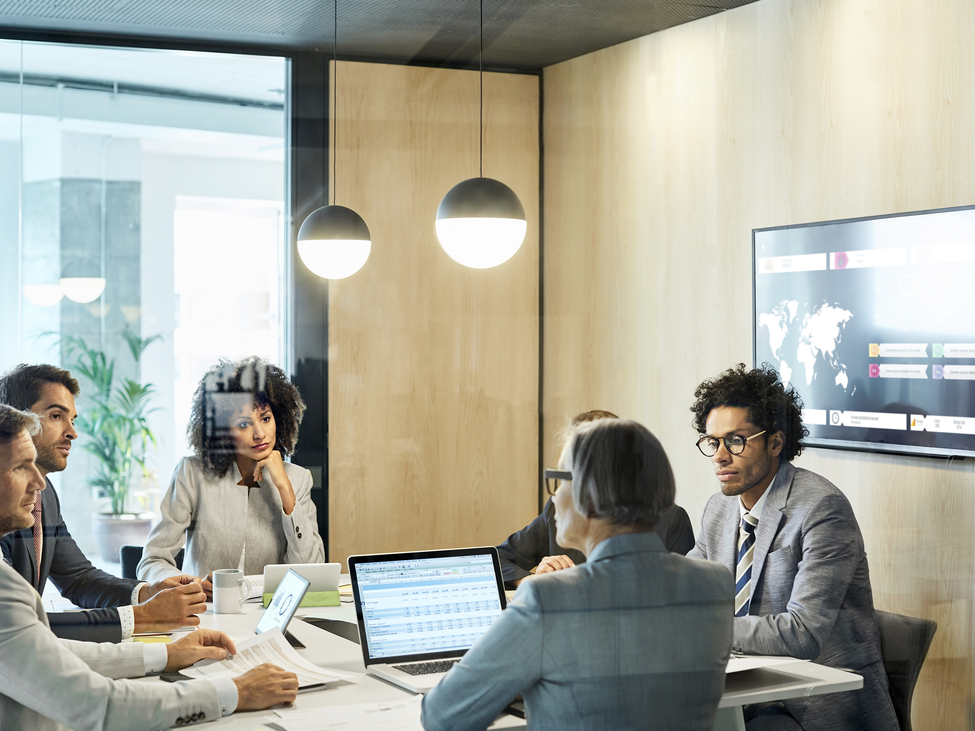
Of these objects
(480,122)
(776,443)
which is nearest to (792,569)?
(776,443)

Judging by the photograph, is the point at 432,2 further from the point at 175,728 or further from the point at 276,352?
the point at 175,728

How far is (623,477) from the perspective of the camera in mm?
1652

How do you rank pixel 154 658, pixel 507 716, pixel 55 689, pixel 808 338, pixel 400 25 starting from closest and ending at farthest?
pixel 55 689
pixel 507 716
pixel 154 658
pixel 808 338
pixel 400 25

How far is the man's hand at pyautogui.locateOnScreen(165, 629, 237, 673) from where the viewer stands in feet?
6.91

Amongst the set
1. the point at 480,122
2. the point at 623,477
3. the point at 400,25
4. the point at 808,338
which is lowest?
the point at 623,477

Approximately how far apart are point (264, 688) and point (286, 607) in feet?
1.58

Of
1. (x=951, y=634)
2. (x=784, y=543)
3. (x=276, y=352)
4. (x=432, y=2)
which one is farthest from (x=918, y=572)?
(x=432, y=2)

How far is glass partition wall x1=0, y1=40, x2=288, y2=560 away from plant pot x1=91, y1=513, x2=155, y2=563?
0.04 metres

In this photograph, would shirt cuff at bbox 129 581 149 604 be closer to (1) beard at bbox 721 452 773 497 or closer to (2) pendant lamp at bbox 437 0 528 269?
(2) pendant lamp at bbox 437 0 528 269

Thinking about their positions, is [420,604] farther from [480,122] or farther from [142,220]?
[480,122]

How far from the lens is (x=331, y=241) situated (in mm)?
3484

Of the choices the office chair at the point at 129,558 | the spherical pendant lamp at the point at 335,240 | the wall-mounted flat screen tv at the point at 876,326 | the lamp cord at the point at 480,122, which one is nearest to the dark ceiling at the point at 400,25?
the lamp cord at the point at 480,122

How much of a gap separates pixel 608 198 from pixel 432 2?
1.01 metres

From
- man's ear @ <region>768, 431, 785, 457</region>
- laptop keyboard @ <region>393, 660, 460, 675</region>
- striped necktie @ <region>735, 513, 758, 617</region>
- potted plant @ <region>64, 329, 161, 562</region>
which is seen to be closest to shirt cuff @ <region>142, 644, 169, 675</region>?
laptop keyboard @ <region>393, 660, 460, 675</region>
